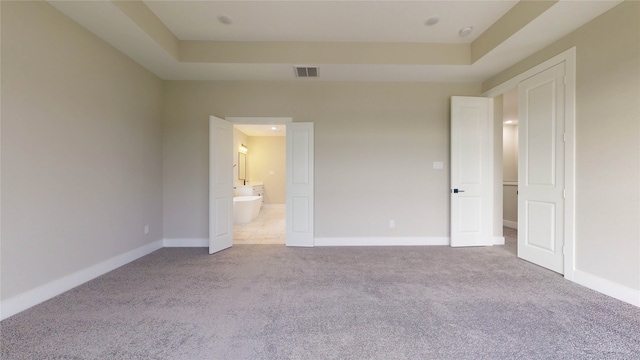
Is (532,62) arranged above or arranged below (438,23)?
below

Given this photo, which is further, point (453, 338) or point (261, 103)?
point (261, 103)

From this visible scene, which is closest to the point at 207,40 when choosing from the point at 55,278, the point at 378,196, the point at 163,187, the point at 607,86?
the point at 163,187

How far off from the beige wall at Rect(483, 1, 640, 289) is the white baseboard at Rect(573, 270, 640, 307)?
0.04 metres

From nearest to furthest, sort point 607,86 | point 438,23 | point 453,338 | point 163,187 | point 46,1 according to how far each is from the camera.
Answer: point 453,338 → point 46,1 → point 607,86 → point 438,23 → point 163,187

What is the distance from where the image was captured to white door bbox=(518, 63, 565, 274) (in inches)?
104

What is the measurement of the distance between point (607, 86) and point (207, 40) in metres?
4.37

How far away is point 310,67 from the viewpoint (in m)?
3.33

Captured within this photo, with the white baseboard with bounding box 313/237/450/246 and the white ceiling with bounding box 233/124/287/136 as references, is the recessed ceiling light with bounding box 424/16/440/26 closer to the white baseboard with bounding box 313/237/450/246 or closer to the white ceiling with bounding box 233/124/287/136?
the white baseboard with bounding box 313/237/450/246

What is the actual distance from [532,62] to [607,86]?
3.07 feet

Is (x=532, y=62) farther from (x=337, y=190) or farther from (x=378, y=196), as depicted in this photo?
(x=337, y=190)

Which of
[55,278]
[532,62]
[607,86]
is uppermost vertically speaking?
[532,62]

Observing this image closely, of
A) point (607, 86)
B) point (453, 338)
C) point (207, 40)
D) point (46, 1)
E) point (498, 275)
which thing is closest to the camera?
point (453, 338)

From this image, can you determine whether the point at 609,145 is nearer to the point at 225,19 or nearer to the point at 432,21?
the point at 432,21

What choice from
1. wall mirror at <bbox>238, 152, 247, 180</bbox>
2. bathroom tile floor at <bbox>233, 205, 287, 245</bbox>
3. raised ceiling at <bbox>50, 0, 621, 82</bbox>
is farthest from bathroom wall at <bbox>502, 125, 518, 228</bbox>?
wall mirror at <bbox>238, 152, 247, 180</bbox>
